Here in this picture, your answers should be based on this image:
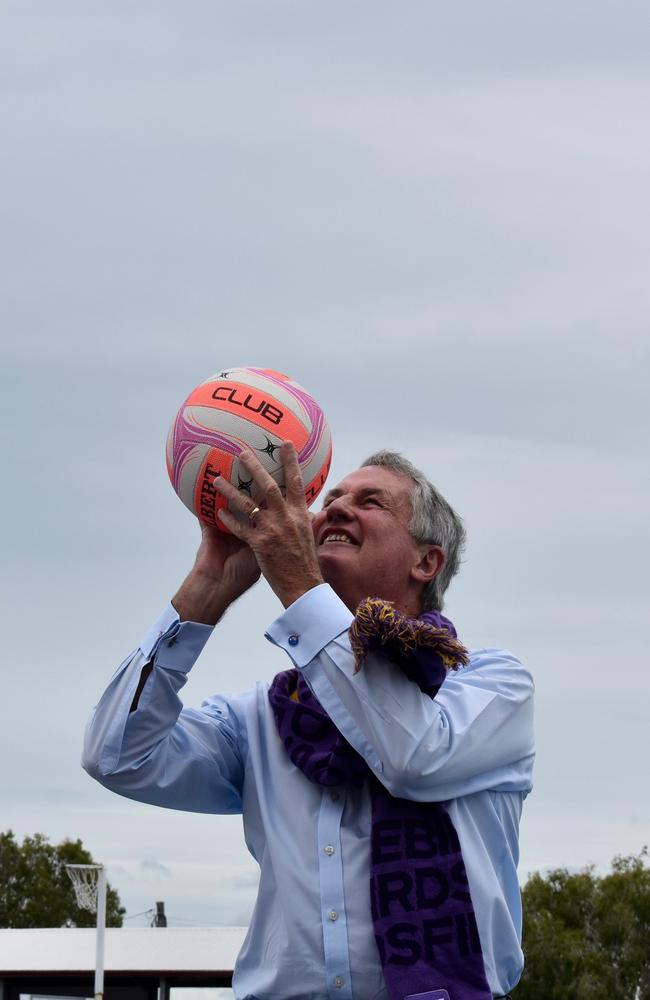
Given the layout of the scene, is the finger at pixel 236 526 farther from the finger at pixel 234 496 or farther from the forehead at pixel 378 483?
the forehead at pixel 378 483

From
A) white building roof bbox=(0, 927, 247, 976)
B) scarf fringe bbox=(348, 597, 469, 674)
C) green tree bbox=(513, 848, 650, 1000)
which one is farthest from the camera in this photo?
green tree bbox=(513, 848, 650, 1000)

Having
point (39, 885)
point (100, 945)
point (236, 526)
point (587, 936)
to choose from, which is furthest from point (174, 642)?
point (39, 885)

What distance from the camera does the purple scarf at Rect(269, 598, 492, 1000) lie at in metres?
3.97

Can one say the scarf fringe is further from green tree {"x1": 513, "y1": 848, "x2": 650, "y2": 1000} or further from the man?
green tree {"x1": 513, "y1": 848, "x2": 650, "y2": 1000}

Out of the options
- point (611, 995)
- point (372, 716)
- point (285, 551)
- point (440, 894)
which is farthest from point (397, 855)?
point (611, 995)

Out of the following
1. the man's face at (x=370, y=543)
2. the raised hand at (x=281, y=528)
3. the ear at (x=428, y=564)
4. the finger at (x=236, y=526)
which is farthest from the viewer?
the ear at (x=428, y=564)

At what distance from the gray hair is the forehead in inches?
1.0

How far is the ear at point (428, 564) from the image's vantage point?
499 centimetres

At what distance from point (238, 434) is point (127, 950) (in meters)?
29.4

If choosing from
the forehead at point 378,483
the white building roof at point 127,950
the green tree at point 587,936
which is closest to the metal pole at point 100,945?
the white building roof at point 127,950

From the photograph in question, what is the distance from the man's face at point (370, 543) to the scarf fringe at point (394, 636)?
874 mm

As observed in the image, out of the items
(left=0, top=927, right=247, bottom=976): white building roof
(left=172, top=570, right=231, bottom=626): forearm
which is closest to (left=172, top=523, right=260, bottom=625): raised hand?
(left=172, top=570, right=231, bottom=626): forearm

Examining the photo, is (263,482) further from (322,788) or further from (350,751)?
(322,788)

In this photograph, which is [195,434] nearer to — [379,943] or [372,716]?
[372,716]
